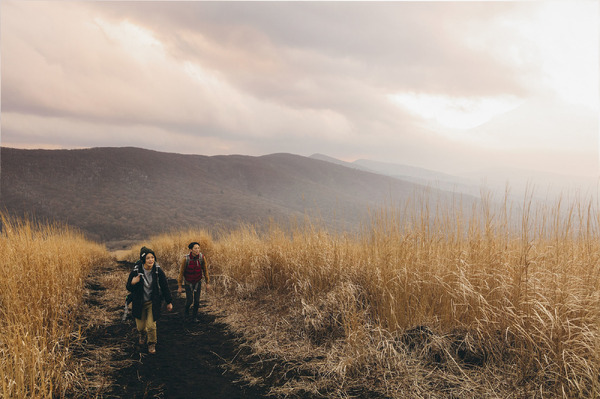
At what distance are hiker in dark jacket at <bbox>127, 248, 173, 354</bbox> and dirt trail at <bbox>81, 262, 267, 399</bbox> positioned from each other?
30 centimetres

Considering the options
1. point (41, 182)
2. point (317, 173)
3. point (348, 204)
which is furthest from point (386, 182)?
point (41, 182)

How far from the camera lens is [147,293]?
452 centimetres

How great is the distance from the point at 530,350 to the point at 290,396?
2.25 metres

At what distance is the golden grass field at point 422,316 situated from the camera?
2.67m

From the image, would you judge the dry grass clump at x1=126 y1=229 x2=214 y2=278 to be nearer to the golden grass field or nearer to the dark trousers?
the dark trousers

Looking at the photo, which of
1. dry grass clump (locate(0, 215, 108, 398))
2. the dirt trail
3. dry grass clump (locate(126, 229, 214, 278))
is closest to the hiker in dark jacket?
the dirt trail

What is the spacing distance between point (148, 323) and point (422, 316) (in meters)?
3.67

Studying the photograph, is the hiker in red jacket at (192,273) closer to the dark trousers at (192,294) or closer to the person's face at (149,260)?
the dark trousers at (192,294)

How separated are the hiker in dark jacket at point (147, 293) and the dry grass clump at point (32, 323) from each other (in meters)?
0.76

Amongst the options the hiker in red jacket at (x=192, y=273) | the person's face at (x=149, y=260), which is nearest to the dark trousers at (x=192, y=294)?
the hiker in red jacket at (x=192, y=273)

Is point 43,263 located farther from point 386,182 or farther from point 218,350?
point 386,182

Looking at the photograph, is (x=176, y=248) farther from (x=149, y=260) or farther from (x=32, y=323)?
(x=32, y=323)

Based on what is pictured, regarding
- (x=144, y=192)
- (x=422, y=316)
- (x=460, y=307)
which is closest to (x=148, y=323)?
(x=422, y=316)

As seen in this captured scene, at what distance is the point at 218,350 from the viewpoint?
4.41 metres
